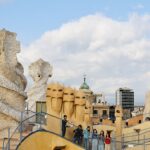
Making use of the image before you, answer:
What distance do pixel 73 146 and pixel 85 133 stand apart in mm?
1353

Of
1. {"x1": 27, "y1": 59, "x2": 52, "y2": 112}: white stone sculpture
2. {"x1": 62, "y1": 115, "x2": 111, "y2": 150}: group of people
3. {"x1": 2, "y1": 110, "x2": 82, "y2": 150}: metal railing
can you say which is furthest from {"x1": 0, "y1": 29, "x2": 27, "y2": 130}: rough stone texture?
{"x1": 27, "y1": 59, "x2": 52, "y2": 112}: white stone sculpture

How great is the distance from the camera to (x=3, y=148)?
1377 centimetres

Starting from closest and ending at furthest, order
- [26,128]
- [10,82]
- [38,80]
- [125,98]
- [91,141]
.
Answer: [91,141] < [26,128] < [10,82] < [38,80] < [125,98]

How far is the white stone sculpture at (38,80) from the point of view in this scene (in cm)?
2727

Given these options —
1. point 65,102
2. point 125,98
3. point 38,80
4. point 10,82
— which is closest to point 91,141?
point 65,102

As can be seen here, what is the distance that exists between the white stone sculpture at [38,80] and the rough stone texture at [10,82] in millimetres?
6489

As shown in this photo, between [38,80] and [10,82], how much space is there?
8.73m

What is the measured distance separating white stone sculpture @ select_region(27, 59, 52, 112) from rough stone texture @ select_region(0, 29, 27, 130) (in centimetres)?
649

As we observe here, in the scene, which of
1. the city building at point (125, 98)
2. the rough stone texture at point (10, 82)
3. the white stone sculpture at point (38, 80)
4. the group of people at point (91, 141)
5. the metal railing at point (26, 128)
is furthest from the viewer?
the city building at point (125, 98)

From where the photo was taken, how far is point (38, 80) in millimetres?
28016

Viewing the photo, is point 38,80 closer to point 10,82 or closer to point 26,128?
point 10,82

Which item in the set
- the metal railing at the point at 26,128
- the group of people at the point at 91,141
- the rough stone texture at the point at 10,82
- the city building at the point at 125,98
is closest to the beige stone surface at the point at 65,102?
the metal railing at the point at 26,128

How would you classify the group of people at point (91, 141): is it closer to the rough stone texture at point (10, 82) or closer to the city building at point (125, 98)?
the rough stone texture at point (10, 82)

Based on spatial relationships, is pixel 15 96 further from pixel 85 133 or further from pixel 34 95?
pixel 34 95
